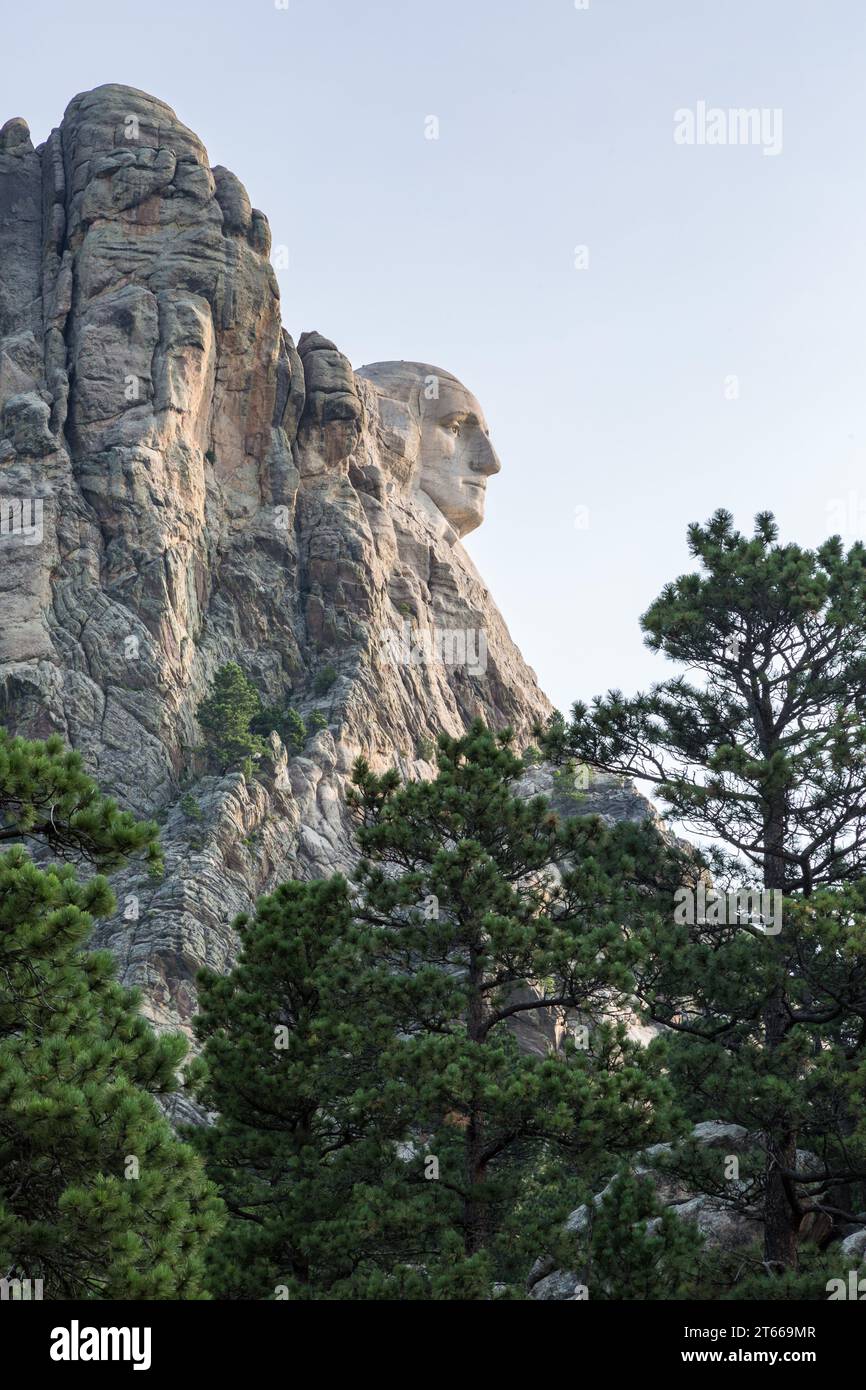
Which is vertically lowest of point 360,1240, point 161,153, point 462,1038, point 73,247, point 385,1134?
point 360,1240

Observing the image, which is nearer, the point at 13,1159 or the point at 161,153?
the point at 13,1159

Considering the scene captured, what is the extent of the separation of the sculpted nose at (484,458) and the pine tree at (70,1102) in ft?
241

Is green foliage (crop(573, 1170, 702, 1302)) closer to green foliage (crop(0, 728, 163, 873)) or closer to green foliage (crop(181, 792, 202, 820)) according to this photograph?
green foliage (crop(0, 728, 163, 873))

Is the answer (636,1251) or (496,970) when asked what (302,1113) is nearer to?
(496,970)

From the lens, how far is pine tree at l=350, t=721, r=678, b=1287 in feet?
55.4

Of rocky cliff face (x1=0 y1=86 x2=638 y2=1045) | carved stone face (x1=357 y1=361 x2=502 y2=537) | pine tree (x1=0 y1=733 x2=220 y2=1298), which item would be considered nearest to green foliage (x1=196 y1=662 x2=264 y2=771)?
rocky cliff face (x1=0 y1=86 x2=638 y2=1045)

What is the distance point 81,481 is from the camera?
60.8 m

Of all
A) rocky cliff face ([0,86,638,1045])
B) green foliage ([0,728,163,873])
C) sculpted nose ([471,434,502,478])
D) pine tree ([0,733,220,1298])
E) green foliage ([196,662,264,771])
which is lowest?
pine tree ([0,733,220,1298])

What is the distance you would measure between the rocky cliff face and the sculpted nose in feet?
23.7

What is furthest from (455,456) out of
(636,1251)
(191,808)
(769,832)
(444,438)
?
(636,1251)

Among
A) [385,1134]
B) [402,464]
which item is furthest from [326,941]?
[402,464]

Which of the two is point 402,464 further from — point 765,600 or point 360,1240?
point 360,1240

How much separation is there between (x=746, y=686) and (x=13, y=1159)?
13.7 metres

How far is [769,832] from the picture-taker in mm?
19906
